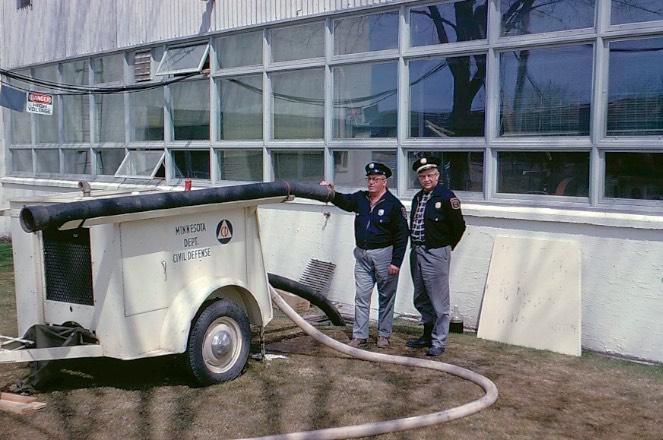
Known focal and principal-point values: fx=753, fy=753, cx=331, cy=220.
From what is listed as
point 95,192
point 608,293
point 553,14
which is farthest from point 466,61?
point 95,192

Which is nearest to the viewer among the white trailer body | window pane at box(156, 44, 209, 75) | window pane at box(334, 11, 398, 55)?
the white trailer body

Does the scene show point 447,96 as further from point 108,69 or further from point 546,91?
point 108,69

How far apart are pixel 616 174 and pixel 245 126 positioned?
518 cm

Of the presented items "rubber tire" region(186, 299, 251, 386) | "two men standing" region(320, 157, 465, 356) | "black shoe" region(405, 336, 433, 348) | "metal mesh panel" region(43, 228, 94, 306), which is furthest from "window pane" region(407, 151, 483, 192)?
"metal mesh panel" region(43, 228, 94, 306)

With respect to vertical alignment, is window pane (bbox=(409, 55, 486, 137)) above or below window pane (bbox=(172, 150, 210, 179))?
above

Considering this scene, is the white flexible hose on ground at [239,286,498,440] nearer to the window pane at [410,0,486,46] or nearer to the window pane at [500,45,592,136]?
the window pane at [500,45,592,136]

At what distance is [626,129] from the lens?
265 inches

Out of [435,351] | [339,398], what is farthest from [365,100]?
[339,398]

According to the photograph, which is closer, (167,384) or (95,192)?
(167,384)

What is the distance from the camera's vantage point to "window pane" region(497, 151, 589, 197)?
7.06 metres

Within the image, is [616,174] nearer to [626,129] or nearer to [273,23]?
[626,129]

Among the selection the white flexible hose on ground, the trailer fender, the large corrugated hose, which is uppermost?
the large corrugated hose

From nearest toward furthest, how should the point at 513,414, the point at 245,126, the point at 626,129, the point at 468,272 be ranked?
1. the point at 513,414
2. the point at 626,129
3. the point at 468,272
4. the point at 245,126

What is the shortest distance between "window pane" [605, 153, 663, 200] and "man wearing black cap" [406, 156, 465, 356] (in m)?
1.44
